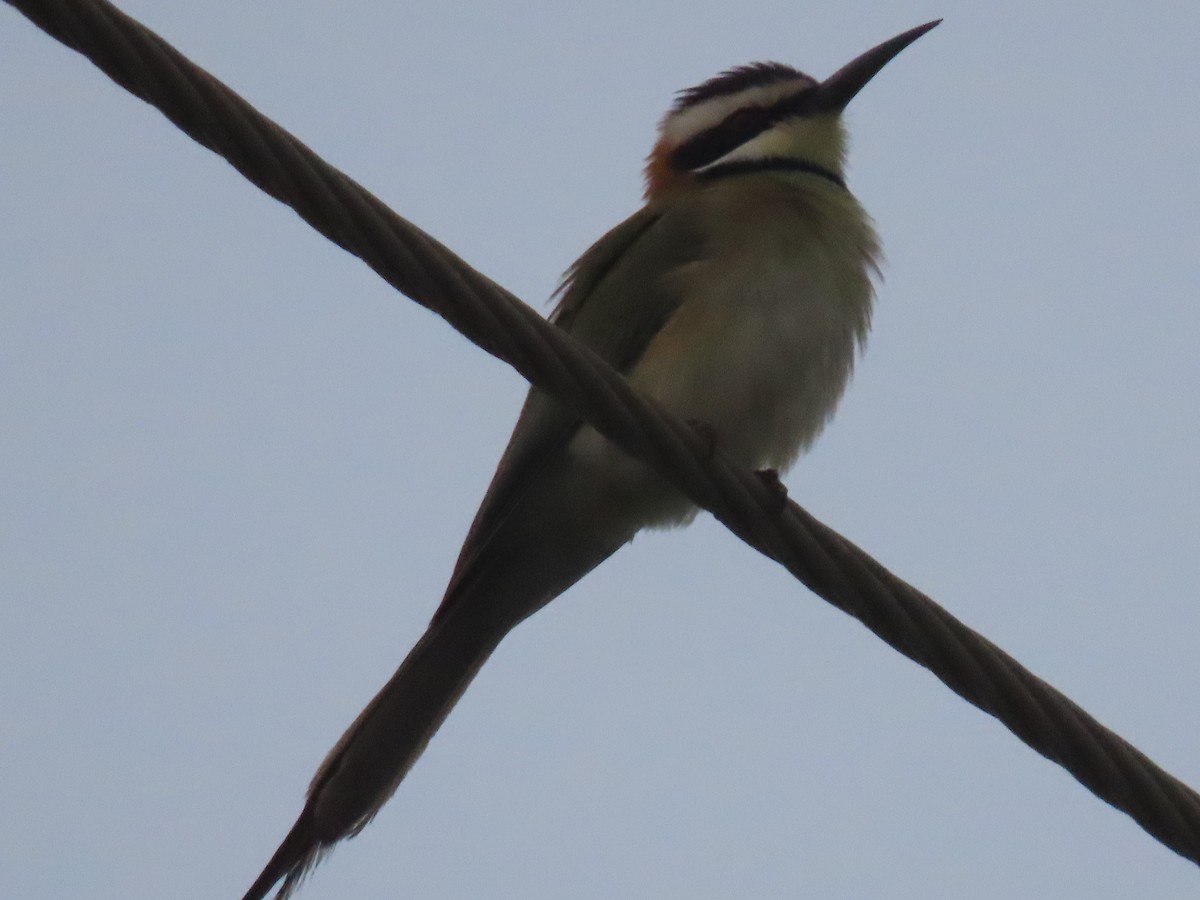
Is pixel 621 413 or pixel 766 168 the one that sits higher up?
pixel 766 168

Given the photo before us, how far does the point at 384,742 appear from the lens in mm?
3971

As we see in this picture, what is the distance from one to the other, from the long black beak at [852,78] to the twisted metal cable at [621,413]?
2.69 m

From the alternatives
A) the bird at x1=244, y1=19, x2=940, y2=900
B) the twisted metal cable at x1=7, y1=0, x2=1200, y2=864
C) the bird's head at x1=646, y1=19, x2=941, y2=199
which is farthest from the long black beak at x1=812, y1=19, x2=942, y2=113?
the twisted metal cable at x1=7, y1=0, x2=1200, y2=864

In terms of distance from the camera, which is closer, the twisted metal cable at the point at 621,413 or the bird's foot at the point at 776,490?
the twisted metal cable at the point at 621,413

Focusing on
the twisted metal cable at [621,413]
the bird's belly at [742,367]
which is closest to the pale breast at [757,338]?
the bird's belly at [742,367]

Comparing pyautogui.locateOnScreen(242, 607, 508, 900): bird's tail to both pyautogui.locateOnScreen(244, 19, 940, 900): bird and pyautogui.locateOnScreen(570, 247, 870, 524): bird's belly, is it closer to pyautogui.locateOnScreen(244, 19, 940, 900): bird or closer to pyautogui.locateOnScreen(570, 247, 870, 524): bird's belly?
pyautogui.locateOnScreen(244, 19, 940, 900): bird

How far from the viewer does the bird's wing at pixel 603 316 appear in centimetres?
420

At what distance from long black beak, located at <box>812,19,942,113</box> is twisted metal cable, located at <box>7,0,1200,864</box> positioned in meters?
2.69

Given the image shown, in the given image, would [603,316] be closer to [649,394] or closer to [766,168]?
[649,394]

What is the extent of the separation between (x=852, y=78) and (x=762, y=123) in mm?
364

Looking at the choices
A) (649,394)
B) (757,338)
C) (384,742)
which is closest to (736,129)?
(757,338)

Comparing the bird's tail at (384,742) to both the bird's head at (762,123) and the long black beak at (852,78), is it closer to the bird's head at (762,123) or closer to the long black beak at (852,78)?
the bird's head at (762,123)

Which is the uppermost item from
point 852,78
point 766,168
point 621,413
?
point 852,78

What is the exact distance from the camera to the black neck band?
5.28 meters
